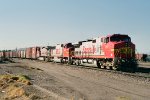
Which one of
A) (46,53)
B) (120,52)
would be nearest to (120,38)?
(120,52)

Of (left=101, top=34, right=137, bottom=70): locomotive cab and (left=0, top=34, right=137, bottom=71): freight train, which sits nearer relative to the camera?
(left=101, top=34, right=137, bottom=70): locomotive cab

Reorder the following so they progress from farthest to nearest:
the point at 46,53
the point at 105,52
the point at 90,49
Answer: the point at 46,53 → the point at 90,49 → the point at 105,52

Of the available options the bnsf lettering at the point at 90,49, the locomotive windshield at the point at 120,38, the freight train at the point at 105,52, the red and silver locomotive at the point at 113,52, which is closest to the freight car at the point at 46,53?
the freight train at the point at 105,52

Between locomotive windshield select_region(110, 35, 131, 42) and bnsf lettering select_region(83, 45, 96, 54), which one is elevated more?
locomotive windshield select_region(110, 35, 131, 42)

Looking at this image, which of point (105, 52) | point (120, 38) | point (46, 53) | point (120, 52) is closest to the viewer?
point (120, 52)

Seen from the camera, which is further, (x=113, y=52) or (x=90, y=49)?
(x=90, y=49)

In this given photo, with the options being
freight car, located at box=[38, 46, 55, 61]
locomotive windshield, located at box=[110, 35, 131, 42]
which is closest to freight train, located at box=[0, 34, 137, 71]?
locomotive windshield, located at box=[110, 35, 131, 42]

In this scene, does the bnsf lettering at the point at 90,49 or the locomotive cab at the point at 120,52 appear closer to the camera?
the locomotive cab at the point at 120,52

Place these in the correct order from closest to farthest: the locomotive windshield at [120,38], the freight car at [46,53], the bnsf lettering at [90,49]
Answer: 1. the locomotive windshield at [120,38]
2. the bnsf lettering at [90,49]
3. the freight car at [46,53]

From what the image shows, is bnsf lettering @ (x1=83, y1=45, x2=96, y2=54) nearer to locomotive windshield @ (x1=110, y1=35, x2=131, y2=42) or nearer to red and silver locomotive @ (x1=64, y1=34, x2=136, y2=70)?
red and silver locomotive @ (x1=64, y1=34, x2=136, y2=70)

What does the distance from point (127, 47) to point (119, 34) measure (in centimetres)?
177

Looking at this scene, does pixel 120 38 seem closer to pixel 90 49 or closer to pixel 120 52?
pixel 120 52

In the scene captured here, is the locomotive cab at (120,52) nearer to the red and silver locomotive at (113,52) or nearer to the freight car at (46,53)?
the red and silver locomotive at (113,52)

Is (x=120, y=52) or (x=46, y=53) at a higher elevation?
(x=46, y=53)
